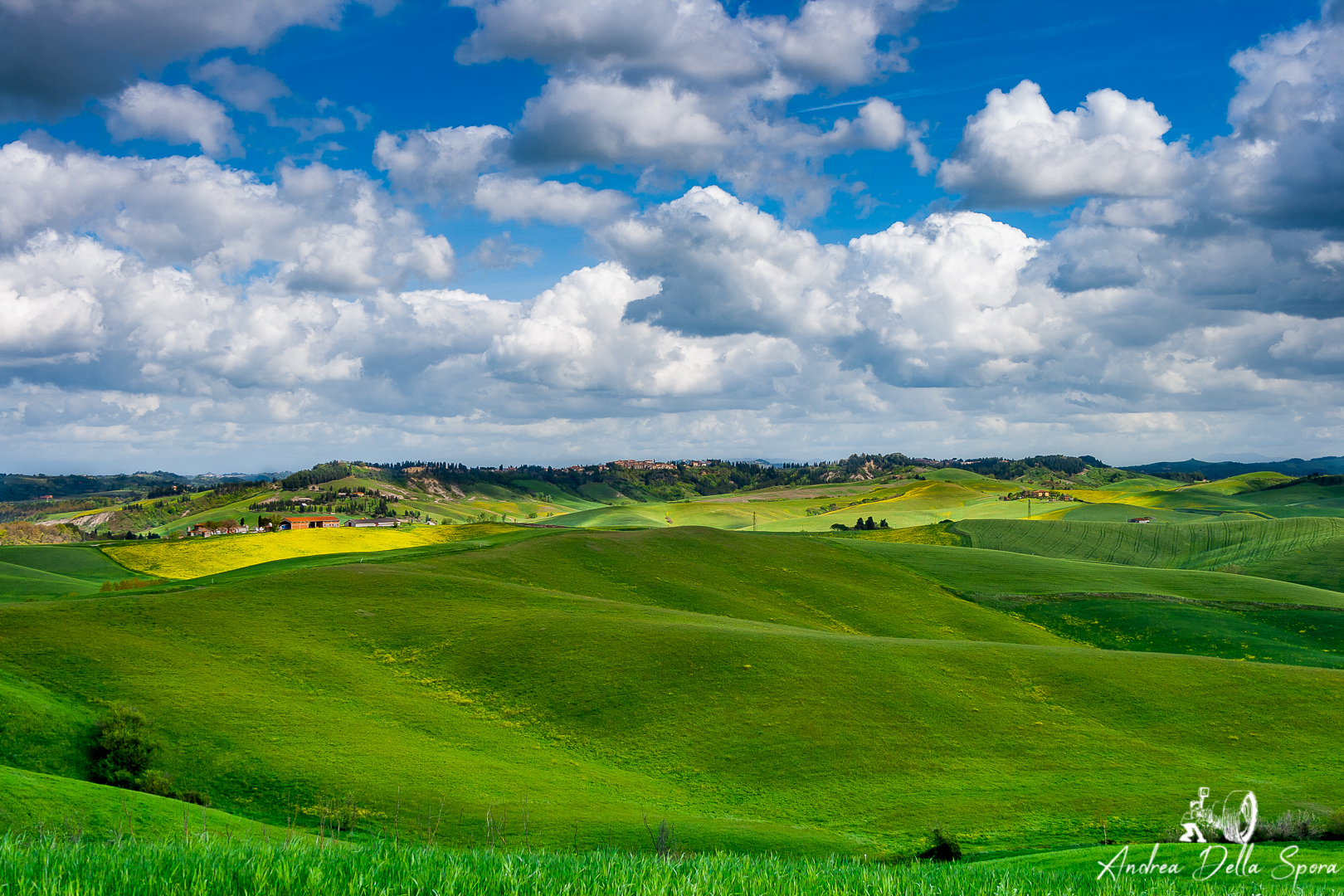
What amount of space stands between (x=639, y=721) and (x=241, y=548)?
302ft

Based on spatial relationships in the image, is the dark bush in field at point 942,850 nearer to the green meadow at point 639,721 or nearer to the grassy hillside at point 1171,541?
the green meadow at point 639,721

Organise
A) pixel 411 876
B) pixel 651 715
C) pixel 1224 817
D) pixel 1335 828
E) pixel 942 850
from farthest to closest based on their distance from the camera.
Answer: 1. pixel 651 715
2. pixel 1224 817
3. pixel 942 850
4. pixel 1335 828
5. pixel 411 876

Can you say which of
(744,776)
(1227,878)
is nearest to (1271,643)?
(744,776)

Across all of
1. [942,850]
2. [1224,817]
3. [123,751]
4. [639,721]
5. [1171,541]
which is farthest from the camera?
[1171,541]

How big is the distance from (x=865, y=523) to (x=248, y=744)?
163569 mm

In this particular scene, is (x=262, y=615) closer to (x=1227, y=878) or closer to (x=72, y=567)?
(x=1227, y=878)

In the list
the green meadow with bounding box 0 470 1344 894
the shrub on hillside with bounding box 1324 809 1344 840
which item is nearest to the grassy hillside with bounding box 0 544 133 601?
the green meadow with bounding box 0 470 1344 894

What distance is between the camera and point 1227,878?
19.1 metres

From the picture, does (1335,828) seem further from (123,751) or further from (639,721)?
(123,751)

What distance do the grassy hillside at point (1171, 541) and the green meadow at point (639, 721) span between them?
49675mm

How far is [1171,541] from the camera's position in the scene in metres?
141

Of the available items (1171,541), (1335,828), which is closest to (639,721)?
(1335,828)

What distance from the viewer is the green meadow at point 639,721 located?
98.0 ft

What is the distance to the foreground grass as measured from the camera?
23.3 ft
